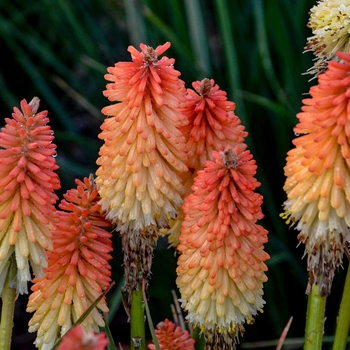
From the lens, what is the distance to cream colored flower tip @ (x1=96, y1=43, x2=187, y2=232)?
1776 millimetres

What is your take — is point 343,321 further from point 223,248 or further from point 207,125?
point 207,125

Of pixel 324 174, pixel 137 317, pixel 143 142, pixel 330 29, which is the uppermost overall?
pixel 330 29

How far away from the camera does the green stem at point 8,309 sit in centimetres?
171

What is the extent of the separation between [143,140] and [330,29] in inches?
23.3

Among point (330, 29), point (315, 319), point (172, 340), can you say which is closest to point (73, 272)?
point (172, 340)

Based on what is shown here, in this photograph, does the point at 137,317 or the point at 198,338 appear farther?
the point at 198,338

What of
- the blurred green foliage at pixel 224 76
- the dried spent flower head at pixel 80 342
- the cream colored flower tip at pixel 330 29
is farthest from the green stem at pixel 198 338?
the blurred green foliage at pixel 224 76

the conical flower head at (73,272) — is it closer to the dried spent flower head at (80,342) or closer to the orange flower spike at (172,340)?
the orange flower spike at (172,340)

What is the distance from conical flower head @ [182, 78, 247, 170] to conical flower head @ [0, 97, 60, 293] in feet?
1.34

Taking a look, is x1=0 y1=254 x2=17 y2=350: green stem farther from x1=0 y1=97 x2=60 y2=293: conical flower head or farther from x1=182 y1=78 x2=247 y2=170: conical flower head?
x1=182 y1=78 x2=247 y2=170: conical flower head

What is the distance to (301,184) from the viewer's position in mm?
1679

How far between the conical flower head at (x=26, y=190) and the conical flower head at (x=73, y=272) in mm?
98

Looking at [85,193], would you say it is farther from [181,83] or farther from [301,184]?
[301,184]

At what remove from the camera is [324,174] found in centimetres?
163
